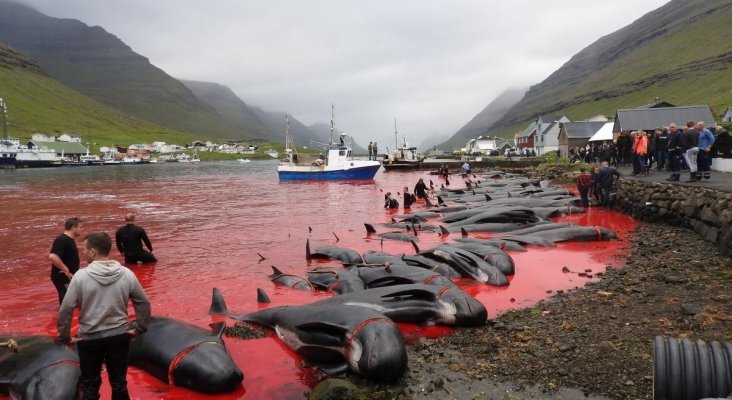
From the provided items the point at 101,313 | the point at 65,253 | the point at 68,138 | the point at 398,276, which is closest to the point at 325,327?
the point at 101,313

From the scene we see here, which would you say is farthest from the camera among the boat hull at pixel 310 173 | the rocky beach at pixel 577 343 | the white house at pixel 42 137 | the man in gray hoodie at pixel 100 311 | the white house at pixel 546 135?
the white house at pixel 42 137

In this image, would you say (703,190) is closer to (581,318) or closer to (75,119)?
(581,318)

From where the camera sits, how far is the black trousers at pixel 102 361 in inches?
223

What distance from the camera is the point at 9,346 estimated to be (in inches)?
292

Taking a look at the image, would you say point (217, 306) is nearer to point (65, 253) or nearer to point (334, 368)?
point (65, 253)

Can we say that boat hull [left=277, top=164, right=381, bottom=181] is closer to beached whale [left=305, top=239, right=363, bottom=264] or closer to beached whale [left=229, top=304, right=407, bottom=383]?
beached whale [left=305, top=239, right=363, bottom=264]

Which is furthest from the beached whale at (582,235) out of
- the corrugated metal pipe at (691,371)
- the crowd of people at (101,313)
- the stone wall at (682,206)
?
the crowd of people at (101,313)

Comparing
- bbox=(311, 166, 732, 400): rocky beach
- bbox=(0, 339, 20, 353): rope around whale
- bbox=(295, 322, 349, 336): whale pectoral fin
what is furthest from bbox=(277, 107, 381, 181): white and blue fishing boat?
bbox=(0, 339, 20, 353): rope around whale

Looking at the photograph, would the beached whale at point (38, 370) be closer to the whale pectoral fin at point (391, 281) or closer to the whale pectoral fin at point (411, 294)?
the whale pectoral fin at point (411, 294)

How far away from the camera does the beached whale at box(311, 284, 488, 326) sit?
30.6ft

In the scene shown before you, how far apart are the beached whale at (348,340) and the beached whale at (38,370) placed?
338 centimetres

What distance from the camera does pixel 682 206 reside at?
1758 cm

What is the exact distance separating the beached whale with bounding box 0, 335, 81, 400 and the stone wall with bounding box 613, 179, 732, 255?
14.7 meters

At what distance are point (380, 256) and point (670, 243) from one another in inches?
362
